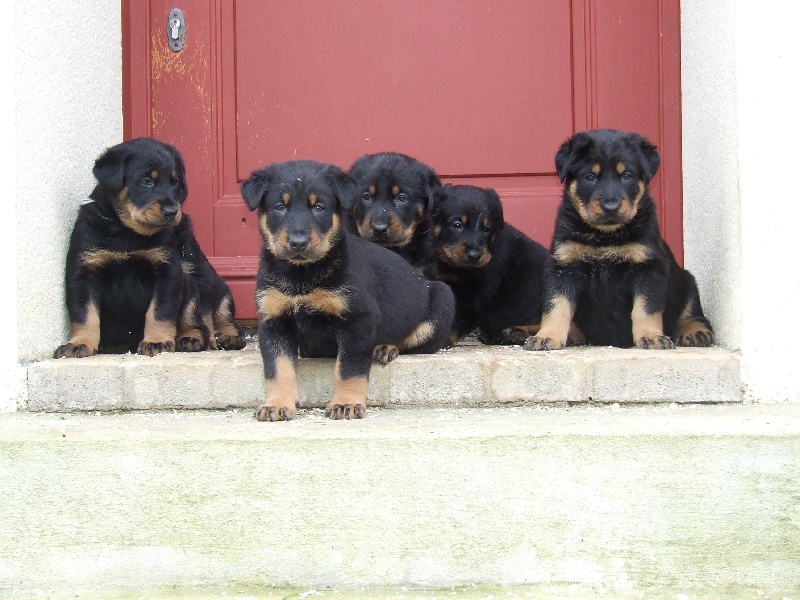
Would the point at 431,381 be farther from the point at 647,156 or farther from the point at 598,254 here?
the point at 647,156

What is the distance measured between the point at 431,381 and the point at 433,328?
0.52 metres

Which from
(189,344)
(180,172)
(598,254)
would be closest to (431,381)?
(598,254)

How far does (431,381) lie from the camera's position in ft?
12.2

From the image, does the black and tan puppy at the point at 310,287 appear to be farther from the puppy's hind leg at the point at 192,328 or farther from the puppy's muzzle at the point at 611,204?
the puppy's muzzle at the point at 611,204

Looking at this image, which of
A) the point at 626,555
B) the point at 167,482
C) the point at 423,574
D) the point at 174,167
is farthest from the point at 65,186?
the point at 626,555

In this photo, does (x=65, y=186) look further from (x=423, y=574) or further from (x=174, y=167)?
(x=423, y=574)

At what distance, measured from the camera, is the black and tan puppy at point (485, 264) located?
15.8ft

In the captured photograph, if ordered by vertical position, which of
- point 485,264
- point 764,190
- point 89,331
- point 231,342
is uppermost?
point 764,190

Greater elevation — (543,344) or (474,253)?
(474,253)

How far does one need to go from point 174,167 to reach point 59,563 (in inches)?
81.5

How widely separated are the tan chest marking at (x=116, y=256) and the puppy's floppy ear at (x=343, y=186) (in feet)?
3.59

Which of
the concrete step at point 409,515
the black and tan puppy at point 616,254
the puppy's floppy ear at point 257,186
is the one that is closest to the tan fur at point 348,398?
the concrete step at point 409,515

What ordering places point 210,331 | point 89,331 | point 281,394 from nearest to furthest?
1. point 281,394
2. point 89,331
3. point 210,331

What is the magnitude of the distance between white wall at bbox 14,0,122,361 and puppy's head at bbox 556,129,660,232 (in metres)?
Answer: 2.11
